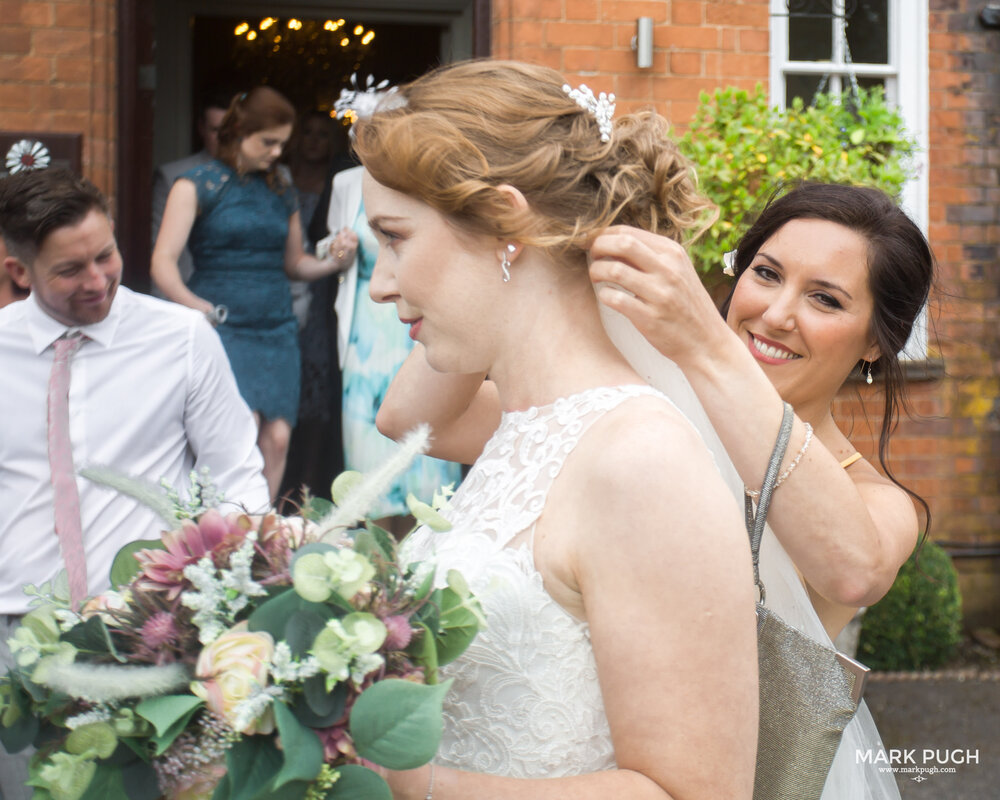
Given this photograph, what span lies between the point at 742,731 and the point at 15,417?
2424 millimetres

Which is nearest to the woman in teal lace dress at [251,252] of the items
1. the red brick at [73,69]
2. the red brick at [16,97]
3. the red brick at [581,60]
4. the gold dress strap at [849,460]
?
the red brick at [73,69]

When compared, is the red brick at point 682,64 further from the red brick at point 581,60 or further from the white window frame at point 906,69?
the white window frame at point 906,69

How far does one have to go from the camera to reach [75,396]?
120 inches

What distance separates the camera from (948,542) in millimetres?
5934

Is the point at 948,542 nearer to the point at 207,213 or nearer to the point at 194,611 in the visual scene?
the point at 207,213

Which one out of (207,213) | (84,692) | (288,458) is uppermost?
(207,213)

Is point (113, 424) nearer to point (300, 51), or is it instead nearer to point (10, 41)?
point (10, 41)

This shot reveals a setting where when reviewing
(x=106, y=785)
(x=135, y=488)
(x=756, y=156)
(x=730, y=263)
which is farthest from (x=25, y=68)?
(x=106, y=785)

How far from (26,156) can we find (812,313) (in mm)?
3255

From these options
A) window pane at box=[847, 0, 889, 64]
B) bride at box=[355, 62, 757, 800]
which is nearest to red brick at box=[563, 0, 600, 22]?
window pane at box=[847, 0, 889, 64]

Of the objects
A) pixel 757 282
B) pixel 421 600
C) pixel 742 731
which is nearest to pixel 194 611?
pixel 421 600

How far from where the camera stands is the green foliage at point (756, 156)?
4609 mm

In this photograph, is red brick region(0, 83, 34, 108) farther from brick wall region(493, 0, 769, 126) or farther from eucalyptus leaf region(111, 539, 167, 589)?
eucalyptus leaf region(111, 539, 167, 589)

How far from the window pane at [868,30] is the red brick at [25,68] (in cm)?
433
